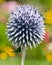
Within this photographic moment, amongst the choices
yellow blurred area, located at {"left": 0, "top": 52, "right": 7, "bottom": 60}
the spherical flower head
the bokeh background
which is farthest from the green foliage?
the spherical flower head

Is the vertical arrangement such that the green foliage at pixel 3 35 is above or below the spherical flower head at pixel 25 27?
below

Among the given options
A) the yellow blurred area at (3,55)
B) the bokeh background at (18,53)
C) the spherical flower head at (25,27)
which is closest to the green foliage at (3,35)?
the bokeh background at (18,53)

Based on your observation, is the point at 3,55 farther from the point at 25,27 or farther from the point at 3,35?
the point at 25,27

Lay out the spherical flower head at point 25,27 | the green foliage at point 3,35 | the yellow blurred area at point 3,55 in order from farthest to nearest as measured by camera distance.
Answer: the yellow blurred area at point 3,55 → the green foliage at point 3,35 → the spherical flower head at point 25,27

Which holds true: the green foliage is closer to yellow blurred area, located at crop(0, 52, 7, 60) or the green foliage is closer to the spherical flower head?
yellow blurred area, located at crop(0, 52, 7, 60)

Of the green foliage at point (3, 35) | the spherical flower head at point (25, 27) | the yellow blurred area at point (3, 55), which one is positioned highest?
the spherical flower head at point (25, 27)

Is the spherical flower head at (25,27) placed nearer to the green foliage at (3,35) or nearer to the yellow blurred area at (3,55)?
the green foliage at (3,35)

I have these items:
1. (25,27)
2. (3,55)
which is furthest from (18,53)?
(25,27)

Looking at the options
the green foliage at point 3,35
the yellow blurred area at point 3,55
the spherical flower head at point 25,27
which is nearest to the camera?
the spherical flower head at point 25,27
